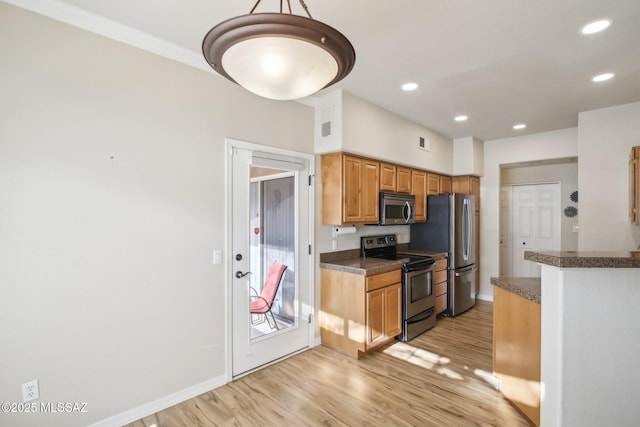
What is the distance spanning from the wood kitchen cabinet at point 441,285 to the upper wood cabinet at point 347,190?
4.52 ft

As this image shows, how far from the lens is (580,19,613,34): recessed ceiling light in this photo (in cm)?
207

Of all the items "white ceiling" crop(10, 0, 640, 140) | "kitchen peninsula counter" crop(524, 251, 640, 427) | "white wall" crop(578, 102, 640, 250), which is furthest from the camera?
"white wall" crop(578, 102, 640, 250)

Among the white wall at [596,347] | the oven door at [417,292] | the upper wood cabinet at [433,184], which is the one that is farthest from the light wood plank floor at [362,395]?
the upper wood cabinet at [433,184]

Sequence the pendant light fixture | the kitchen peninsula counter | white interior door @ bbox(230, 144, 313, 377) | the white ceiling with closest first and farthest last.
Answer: the pendant light fixture < the kitchen peninsula counter < the white ceiling < white interior door @ bbox(230, 144, 313, 377)

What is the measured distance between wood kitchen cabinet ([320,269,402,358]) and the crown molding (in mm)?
2446

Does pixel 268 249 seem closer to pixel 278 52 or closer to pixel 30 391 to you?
pixel 30 391

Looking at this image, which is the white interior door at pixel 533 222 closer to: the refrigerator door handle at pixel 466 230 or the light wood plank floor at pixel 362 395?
the refrigerator door handle at pixel 466 230

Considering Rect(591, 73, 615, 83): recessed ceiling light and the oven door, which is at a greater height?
Rect(591, 73, 615, 83): recessed ceiling light

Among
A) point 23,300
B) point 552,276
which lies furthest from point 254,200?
point 552,276

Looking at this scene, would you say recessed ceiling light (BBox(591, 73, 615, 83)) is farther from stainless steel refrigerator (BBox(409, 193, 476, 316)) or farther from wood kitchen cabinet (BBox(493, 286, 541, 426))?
wood kitchen cabinet (BBox(493, 286, 541, 426))

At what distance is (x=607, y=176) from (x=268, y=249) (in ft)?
13.2

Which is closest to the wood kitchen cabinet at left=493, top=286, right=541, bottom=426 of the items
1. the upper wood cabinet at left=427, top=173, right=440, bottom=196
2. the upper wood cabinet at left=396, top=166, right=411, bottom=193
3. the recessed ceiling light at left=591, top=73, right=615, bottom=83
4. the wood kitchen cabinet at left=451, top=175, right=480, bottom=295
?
the upper wood cabinet at left=396, top=166, right=411, bottom=193

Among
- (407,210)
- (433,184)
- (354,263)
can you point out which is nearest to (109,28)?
(354,263)

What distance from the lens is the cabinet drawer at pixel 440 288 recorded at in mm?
4309
